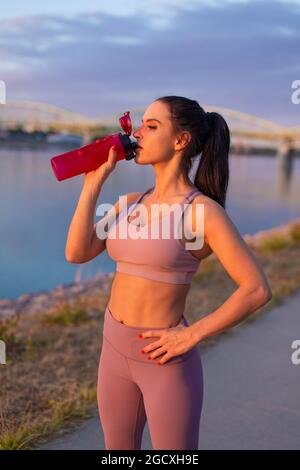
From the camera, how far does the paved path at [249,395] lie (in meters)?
3.44

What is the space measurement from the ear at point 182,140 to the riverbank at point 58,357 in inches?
74.7

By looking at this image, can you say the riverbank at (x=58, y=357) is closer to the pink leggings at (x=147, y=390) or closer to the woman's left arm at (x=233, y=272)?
the pink leggings at (x=147, y=390)

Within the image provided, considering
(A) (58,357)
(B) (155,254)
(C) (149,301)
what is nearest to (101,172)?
(B) (155,254)

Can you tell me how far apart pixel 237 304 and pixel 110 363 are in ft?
1.54

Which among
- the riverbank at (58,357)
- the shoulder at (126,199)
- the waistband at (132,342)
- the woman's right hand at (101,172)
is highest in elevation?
the woman's right hand at (101,172)

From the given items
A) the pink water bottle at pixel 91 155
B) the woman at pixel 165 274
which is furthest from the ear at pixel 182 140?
the pink water bottle at pixel 91 155

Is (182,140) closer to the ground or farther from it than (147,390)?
farther from it

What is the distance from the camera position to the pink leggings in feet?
6.45

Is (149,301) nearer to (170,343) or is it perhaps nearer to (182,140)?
Answer: (170,343)

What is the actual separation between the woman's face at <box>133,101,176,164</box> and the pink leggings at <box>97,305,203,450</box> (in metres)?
0.52

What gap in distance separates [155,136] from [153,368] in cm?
72

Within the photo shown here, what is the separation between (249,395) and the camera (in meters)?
4.12

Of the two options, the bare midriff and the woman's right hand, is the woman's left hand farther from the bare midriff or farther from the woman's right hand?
the woman's right hand

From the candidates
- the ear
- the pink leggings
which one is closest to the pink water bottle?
the ear
